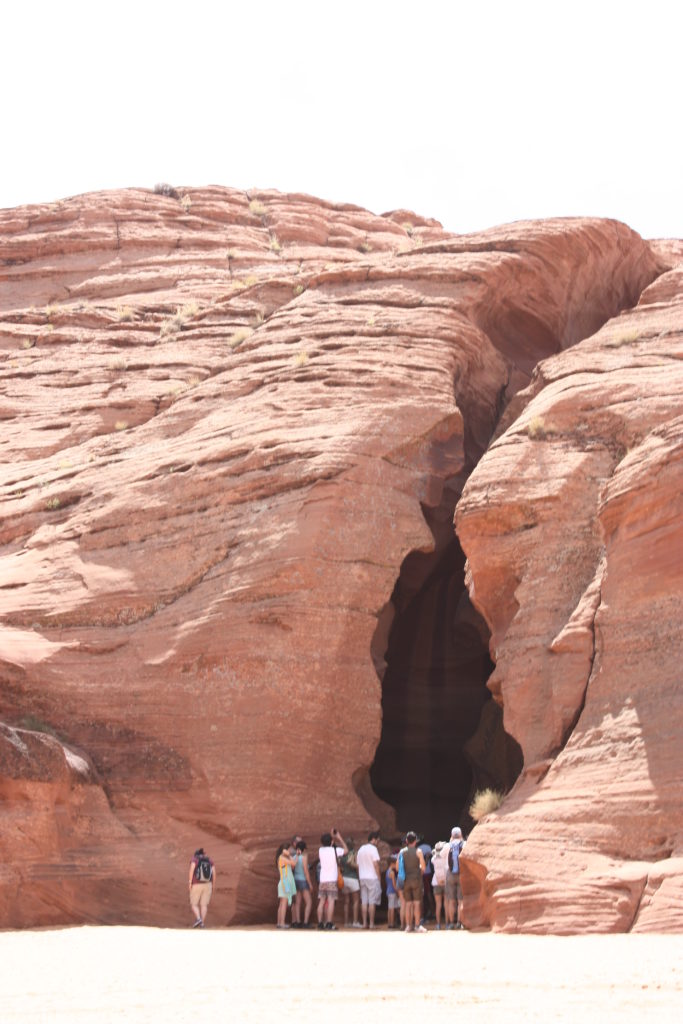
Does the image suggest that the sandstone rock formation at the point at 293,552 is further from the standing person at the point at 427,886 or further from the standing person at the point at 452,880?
the standing person at the point at 427,886

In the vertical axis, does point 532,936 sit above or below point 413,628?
below

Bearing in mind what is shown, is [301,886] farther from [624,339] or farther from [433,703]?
[624,339]

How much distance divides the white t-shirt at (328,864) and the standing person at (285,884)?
45 centimetres

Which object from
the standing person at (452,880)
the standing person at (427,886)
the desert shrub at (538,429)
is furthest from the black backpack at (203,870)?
the desert shrub at (538,429)

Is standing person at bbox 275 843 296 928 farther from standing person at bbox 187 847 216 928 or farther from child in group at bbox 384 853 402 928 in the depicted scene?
child in group at bbox 384 853 402 928

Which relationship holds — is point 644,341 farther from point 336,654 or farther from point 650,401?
point 336,654

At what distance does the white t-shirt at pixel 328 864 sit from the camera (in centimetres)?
1614

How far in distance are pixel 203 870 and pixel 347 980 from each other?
6.51 m

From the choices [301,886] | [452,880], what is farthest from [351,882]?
[452,880]

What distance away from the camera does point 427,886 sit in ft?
58.5

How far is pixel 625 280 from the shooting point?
1120 inches

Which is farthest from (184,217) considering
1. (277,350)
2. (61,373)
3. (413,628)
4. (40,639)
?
(40,639)

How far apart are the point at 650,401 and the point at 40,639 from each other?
10.1 metres

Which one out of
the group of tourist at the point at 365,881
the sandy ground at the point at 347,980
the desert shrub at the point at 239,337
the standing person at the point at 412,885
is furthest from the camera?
the desert shrub at the point at 239,337
